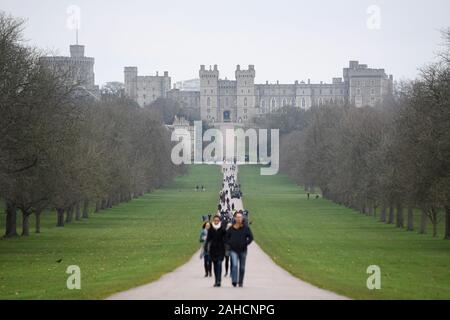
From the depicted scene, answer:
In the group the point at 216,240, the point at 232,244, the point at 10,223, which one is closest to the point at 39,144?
the point at 10,223

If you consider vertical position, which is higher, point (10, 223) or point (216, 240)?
point (216, 240)

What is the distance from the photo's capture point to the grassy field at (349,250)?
96.1 feet

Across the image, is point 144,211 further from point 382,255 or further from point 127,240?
point 382,255

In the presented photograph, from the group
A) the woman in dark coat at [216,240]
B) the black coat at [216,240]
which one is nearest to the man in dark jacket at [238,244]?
the woman in dark coat at [216,240]

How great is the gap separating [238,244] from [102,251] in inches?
735

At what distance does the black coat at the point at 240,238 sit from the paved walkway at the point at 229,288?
819mm

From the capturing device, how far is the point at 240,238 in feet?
85.6

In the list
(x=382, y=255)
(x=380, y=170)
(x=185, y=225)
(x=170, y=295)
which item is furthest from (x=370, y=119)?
(x=170, y=295)

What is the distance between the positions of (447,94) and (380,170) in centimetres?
1973

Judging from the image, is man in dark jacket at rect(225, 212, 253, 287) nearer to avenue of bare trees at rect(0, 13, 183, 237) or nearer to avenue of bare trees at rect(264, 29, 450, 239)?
avenue of bare trees at rect(0, 13, 183, 237)

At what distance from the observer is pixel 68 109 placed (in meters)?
52.4

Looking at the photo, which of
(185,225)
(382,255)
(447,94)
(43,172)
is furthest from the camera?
(185,225)

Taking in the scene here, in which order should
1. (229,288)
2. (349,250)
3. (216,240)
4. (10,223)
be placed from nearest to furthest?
(229,288) → (216,240) → (349,250) → (10,223)

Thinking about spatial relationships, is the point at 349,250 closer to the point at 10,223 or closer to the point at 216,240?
the point at 10,223
